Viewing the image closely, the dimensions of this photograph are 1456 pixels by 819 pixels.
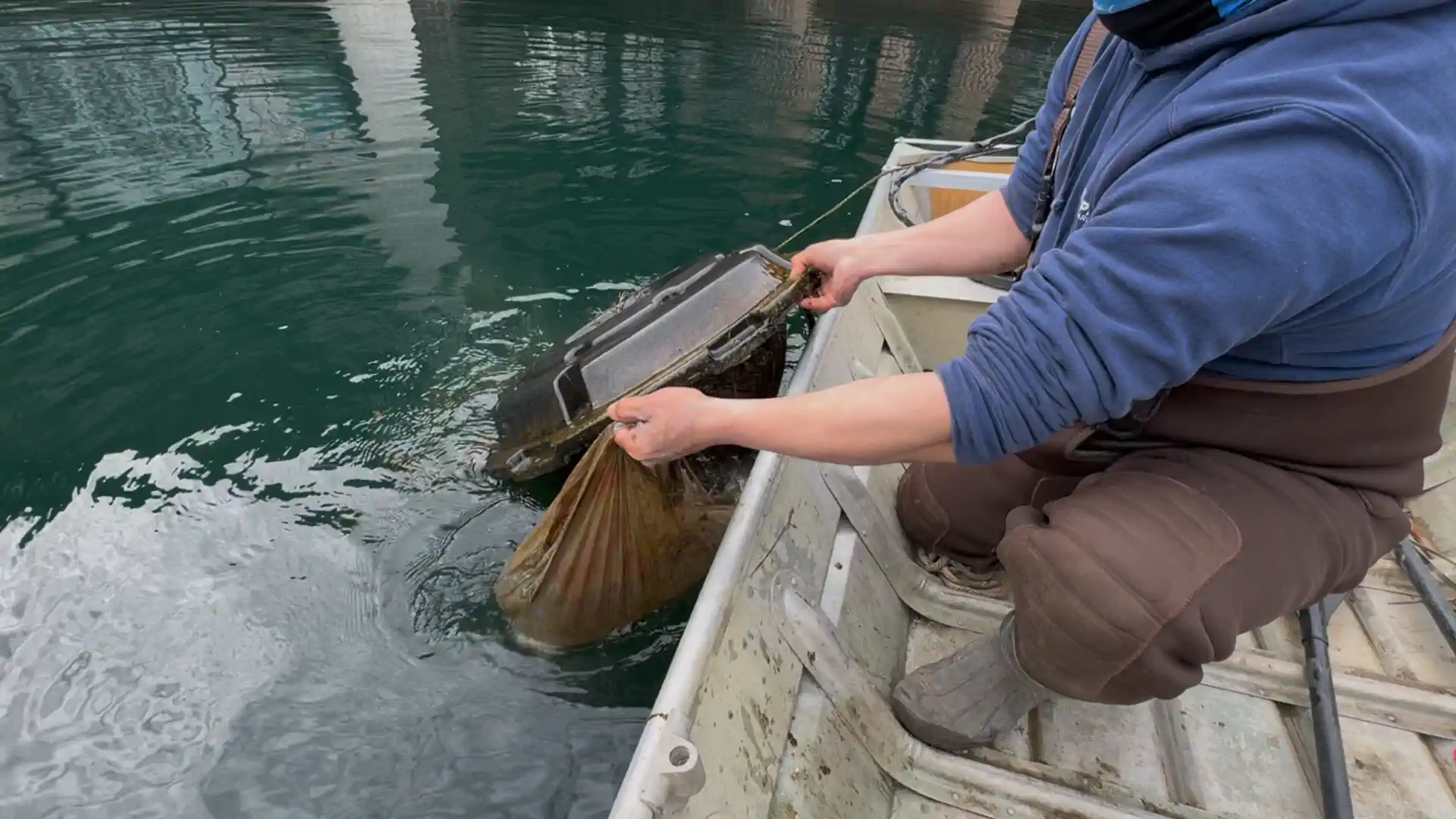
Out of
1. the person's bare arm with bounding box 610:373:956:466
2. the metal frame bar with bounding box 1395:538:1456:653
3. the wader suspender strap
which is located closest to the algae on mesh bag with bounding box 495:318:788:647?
the person's bare arm with bounding box 610:373:956:466

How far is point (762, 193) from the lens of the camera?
20.6 feet

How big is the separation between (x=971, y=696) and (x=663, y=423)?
35.8 inches

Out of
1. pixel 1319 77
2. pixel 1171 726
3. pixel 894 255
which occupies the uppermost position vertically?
pixel 1319 77

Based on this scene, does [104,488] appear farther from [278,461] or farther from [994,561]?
[994,561]

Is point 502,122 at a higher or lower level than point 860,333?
lower

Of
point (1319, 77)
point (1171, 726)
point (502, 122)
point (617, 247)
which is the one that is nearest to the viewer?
point (1319, 77)

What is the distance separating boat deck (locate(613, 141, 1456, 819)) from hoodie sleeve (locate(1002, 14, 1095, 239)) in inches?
30.9

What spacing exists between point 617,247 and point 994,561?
11.9 feet

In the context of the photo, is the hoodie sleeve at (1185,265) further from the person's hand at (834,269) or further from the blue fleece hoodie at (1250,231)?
the person's hand at (834,269)

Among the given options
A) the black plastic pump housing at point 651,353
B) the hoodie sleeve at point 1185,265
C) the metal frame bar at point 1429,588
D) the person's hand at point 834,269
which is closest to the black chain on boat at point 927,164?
the black plastic pump housing at point 651,353

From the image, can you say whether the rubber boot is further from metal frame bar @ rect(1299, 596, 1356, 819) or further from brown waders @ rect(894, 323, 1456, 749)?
metal frame bar @ rect(1299, 596, 1356, 819)

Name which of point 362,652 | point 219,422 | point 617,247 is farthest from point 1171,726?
point 617,247

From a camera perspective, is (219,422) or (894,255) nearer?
(894,255)

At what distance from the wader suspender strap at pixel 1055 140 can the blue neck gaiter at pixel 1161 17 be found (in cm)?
48
